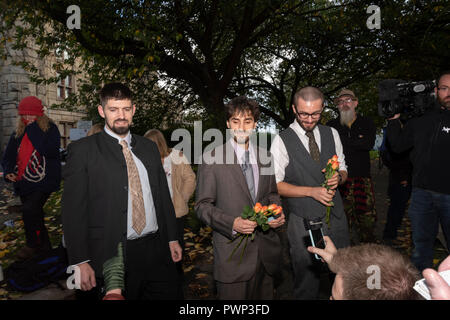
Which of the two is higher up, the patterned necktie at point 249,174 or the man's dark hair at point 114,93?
the man's dark hair at point 114,93

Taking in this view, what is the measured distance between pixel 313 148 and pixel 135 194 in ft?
5.59

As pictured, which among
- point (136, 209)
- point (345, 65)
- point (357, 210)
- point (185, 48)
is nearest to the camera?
point (136, 209)

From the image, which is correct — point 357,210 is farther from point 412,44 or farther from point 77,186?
point 412,44

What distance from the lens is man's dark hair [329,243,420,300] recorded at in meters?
1.31

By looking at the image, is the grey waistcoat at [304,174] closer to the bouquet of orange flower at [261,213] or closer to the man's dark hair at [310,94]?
the man's dark hair at [310,94]

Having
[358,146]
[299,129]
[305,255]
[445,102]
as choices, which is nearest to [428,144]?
[445,102]

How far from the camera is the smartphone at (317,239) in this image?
193 centimetres

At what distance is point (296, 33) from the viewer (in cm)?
1095

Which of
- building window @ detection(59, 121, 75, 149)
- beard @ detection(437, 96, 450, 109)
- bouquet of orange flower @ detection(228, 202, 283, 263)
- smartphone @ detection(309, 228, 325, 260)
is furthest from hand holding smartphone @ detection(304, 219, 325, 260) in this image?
building window @ detection(59, 121, 75, 149)

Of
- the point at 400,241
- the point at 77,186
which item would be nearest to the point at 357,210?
the point at 400,241

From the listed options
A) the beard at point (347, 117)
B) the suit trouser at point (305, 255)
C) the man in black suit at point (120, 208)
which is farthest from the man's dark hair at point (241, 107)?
the beard at point (347, 117)

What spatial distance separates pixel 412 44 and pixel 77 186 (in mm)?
9783

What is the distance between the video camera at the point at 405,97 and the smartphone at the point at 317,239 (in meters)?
1.86

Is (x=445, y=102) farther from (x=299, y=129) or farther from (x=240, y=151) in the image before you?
(x=240, y=151)
